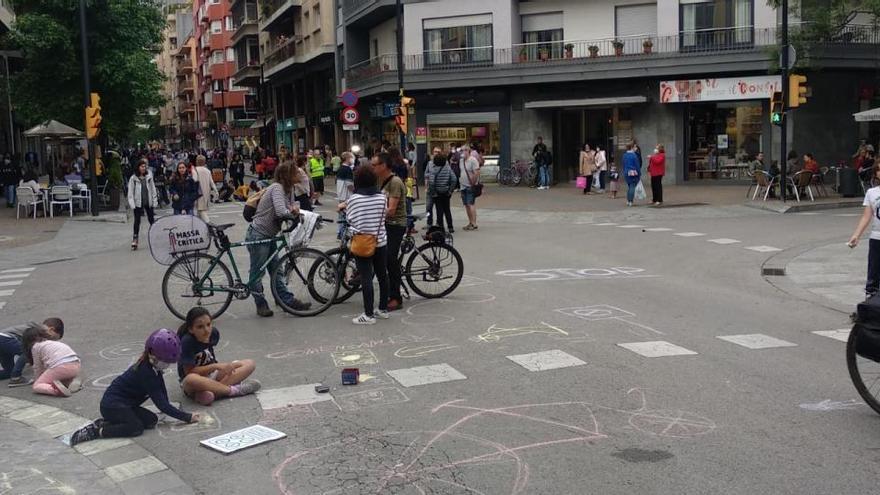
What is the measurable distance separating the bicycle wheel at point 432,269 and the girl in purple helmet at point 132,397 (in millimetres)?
4742

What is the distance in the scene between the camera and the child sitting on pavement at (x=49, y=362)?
6.79m

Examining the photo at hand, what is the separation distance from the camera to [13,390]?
7.00 m

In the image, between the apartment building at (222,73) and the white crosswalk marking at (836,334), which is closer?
the white crosswalk marking at (836,334)

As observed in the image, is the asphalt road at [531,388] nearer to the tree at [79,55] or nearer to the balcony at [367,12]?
the tree at [79,55]

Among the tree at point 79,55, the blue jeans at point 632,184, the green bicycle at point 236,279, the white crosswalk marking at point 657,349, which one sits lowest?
the white crosswalk marking at point 657,349

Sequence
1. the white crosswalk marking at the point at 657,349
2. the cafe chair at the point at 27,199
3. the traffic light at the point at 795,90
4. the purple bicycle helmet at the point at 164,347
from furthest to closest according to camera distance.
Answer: the cafe chair at the point at 27,199, the traffic light at the point at 795,90, the white crosswalk marking at the point at 657,349, the purple bicycle helmet at the point at 164,347

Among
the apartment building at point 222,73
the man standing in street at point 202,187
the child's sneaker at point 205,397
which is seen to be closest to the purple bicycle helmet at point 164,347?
the child's sneaker at point 205,397

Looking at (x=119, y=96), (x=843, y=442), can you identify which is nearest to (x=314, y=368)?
(x=843, y=442)

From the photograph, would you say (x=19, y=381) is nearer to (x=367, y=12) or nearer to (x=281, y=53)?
(x=367, y=12)

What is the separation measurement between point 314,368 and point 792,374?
383cm

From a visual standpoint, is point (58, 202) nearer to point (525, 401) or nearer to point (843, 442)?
point (525, 401)

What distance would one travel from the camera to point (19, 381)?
7.13 meters

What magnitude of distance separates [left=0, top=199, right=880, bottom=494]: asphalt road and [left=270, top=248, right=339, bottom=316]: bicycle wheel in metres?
0.30

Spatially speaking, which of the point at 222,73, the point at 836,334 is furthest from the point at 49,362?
the point at 222,73
